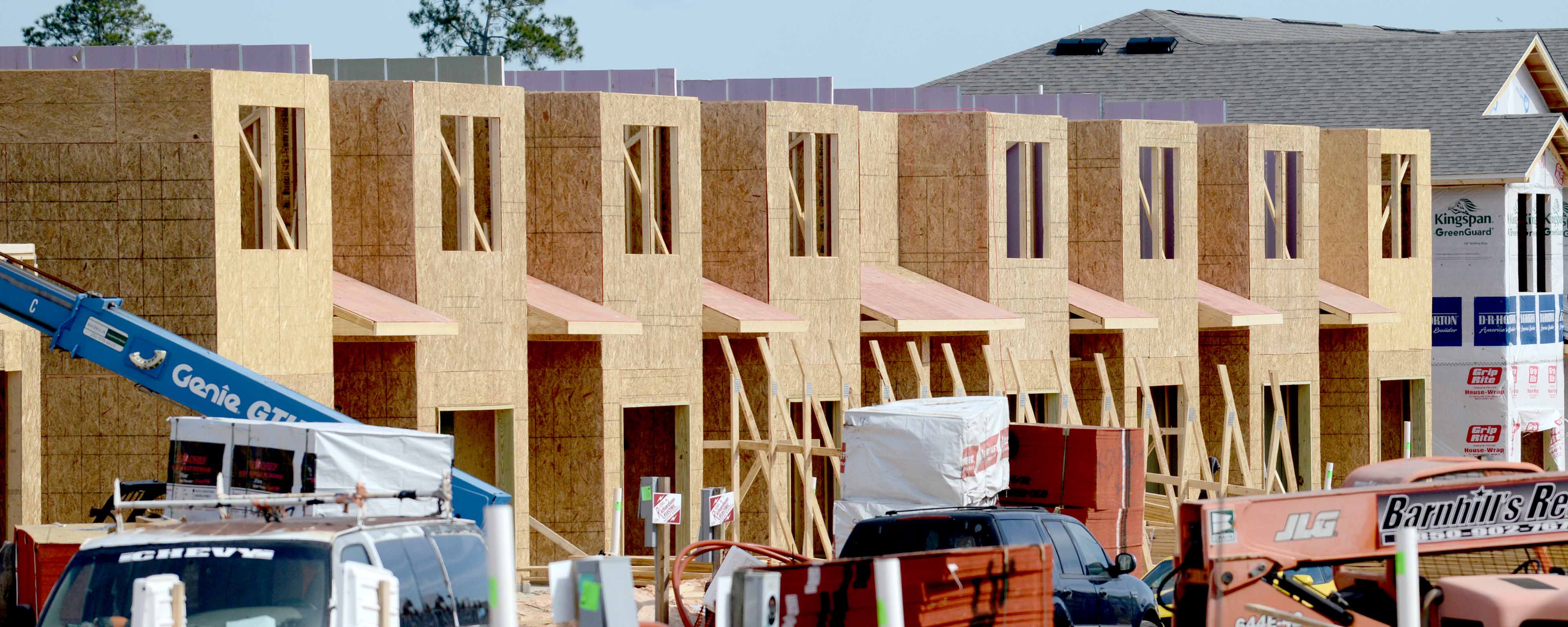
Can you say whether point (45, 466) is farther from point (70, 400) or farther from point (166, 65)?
point (166, 65)

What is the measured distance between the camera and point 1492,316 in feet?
118

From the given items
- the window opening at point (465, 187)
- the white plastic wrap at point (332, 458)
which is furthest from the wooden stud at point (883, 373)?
the white plastic wrap at point (332, 458)

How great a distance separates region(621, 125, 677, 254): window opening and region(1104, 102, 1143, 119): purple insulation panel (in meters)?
8.98

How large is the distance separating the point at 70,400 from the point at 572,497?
20.6 feet

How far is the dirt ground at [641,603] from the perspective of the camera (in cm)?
1798

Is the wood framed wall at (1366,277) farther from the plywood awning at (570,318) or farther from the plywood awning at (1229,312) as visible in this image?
the plywood awning at (570,318)

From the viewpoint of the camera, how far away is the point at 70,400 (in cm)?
1916

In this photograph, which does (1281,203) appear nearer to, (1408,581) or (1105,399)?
(1105,399)

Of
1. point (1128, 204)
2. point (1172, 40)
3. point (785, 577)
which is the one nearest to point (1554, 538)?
point (785, 577)

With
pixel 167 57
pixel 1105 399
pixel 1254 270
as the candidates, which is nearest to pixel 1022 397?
pixel 1105 399

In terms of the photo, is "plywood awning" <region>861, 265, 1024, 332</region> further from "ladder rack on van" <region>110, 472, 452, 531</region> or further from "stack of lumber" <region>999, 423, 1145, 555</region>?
"ladder rack on van" <region>110, 472, 452, 531</region>

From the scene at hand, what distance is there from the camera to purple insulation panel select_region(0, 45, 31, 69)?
2105cm

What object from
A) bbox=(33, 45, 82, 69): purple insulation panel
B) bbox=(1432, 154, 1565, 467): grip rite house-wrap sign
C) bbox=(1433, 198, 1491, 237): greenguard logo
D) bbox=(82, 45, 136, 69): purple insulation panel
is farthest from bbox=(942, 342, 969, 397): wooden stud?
bbox=(1433, 198, 1491, 237): greenguard logo

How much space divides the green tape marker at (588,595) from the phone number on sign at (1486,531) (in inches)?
230
